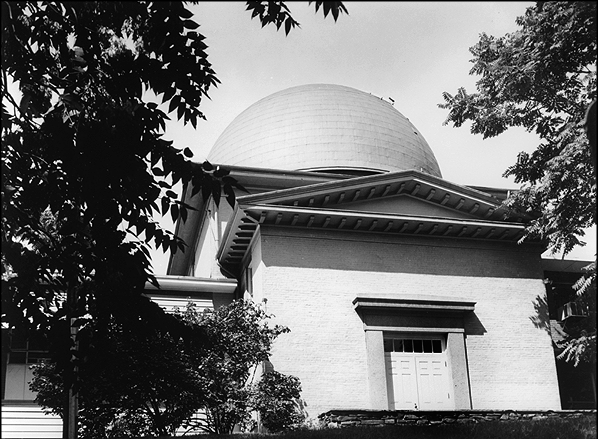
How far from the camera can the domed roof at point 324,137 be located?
29797 mm

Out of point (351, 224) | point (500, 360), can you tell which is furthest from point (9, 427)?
point (500, 360)

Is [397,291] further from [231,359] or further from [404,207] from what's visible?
[231,359]

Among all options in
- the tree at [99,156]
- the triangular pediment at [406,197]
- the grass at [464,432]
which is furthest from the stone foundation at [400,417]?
the tree at [99,156]

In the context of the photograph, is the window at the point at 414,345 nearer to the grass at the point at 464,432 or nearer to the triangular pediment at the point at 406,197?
the triangular pediment at the point at 406,197

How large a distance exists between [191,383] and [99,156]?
6726 mm

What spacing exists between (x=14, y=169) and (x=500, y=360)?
1577 centimetres

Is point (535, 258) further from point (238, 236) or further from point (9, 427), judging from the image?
point (9, 427)

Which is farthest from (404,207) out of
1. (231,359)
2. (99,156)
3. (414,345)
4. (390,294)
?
(99,156)

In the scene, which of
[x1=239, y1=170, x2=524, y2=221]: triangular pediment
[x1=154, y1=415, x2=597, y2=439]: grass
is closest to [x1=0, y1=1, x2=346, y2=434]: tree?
[x1=154, y1=415, x2=597, y2=439]: grass

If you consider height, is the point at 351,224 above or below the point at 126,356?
above

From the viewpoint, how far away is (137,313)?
9117 millimetres

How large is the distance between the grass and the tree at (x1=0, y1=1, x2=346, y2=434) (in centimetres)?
683

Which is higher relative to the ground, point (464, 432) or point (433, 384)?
point (433, 384)

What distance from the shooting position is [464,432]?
51.5 feet
